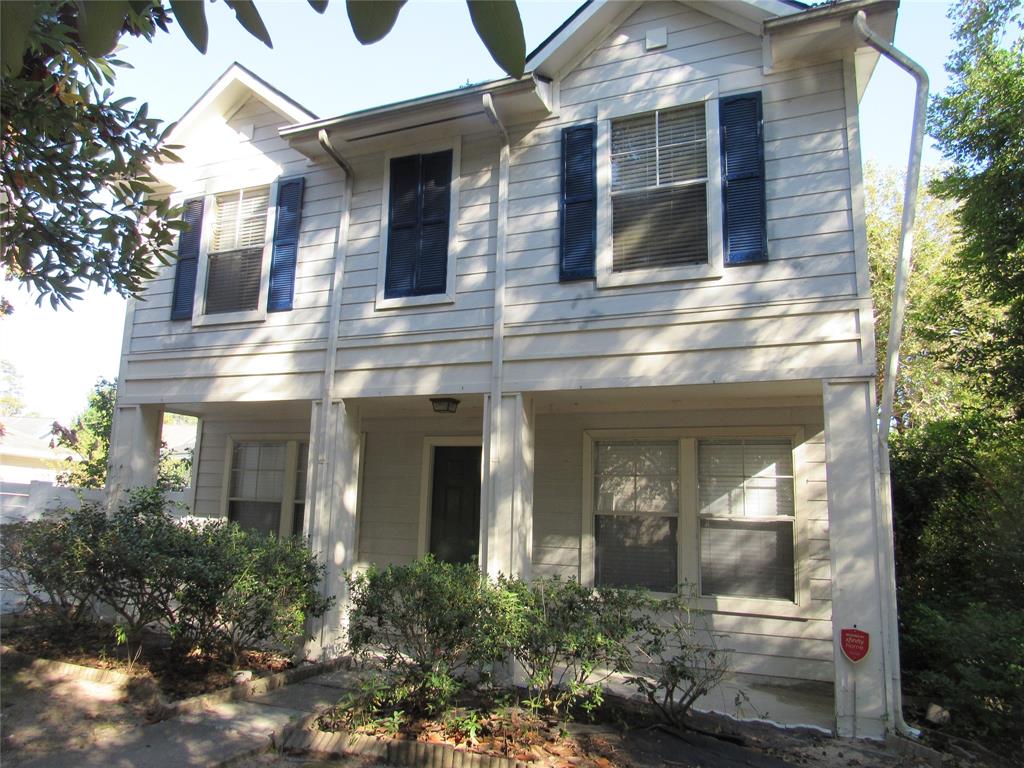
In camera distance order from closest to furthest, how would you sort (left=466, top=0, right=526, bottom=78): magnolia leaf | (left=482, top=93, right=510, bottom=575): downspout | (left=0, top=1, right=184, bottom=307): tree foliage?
(left=466, top=0, right=526, bottom=78): magnolia leaf
(left=0, top=1, right=184, bottom=307): tree foliage
(left=482, top=93, right=510, bottom=575): downspout

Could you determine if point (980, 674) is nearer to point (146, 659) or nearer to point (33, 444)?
point (146, 659)

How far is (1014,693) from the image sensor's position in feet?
15.6

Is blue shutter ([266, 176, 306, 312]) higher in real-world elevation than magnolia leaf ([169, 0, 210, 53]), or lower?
higher

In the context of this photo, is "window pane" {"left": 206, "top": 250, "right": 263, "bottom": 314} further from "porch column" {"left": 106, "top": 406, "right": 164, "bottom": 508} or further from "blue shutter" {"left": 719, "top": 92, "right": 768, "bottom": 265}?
"blue shutter" {"left": 719, "top": 92, "right": 768, "bottom": 265}

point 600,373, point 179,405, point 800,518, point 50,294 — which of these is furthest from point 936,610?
point 179,405

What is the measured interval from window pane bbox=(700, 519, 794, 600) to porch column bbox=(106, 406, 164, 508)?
6.92 metres

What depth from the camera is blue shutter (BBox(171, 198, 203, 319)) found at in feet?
28.5

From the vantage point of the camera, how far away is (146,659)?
650 cm

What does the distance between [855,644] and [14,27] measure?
232 inches

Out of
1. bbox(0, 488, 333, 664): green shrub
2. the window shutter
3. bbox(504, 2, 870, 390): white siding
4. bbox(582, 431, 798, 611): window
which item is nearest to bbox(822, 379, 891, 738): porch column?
bbox(504, 2, 870, 390): white siding

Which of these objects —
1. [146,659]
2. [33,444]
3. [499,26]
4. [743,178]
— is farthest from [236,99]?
[33,444]

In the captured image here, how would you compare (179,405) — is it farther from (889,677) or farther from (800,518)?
(889,677)

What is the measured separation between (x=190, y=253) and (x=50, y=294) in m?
4.11

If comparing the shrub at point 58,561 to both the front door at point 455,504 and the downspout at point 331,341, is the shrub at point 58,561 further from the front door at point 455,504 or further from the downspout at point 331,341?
the front door at point 455,504
